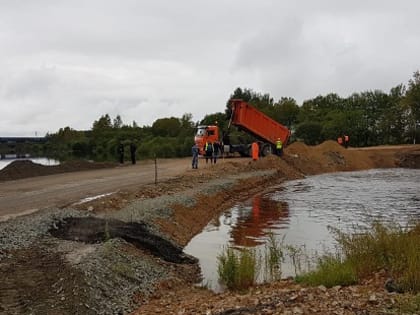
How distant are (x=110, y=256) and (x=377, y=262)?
552cm

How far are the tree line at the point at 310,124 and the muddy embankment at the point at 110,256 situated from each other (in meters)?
26.7

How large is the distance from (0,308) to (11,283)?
1.21 m

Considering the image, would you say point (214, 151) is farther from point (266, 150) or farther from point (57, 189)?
point (57, 189)

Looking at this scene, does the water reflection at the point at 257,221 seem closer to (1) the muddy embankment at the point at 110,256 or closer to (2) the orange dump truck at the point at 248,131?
(1) the muddy embankment at the point at 110,256

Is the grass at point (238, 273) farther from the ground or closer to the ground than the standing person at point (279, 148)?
closer to the ground

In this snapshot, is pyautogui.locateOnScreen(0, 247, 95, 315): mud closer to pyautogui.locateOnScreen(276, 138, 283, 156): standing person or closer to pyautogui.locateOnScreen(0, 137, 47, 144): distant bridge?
pyautogui.locateOnScreen(276, 138, 283, 156): standing person

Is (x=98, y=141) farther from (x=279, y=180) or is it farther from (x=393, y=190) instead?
(x=393, y=190)

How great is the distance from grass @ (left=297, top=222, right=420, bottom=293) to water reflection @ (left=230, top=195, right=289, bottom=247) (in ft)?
17.3

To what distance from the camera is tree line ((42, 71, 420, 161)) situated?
222 feet

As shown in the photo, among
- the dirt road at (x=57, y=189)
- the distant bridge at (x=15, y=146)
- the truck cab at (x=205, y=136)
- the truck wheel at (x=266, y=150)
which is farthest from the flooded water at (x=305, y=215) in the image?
the distant bridge at (x=15, y=146)

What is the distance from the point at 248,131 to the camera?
42.2 meters

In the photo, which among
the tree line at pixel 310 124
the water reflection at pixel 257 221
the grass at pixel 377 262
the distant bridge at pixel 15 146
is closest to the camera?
the grass at pixel 377 262

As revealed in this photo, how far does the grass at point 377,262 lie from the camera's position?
917 centimetres

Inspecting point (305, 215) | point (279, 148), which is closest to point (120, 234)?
point (305, 215)
